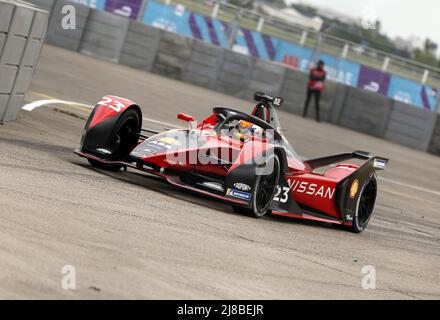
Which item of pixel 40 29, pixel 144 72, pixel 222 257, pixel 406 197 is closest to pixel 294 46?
pixel 144 72

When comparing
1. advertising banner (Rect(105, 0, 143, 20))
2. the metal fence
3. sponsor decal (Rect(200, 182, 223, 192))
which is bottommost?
sponsor decal (Rect(200, 182, 223, 192))

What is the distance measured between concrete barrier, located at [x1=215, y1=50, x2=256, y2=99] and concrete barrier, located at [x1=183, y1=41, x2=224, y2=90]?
6.1 inches

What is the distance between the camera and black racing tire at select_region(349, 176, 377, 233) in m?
11.6

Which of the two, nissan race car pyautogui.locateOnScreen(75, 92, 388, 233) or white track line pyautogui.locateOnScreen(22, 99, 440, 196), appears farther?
white track line pyautogui.locateOnScreen(22, 99, 440, 196)

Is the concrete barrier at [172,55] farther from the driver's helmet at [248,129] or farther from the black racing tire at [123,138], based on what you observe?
the driver's helmet at [248,129]

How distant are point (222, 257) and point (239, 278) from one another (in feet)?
2.04

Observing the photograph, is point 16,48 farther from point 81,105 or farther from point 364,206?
point 81,105

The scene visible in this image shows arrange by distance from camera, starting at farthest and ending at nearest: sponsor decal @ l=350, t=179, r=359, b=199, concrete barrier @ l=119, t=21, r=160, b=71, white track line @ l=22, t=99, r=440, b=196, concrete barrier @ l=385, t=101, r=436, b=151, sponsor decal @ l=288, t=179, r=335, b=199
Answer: concrete barrier @ l=385, t=101, r=436, b=151
concrete barrier @ l=119, t=21, r=160, b=71
white track line @ l=22, t=99, r=440, b=196
sponsor decal @ l=350, t=179, r=359, b=199
sponsor decal @ l=288, t=179, r=335, b=199

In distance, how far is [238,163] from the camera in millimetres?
9984

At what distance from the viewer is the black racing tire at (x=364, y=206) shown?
1164 centimetres

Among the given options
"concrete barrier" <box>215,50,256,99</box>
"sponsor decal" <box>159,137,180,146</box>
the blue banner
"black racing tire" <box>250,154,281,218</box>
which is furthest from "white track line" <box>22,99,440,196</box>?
the blue banner

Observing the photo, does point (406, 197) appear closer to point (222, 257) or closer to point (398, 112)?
point (222, 257)

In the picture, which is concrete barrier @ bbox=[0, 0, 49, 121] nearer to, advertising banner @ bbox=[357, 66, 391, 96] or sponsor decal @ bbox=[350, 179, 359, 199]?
sponsor decal @ bbox=[350, 179, 359, 199]
